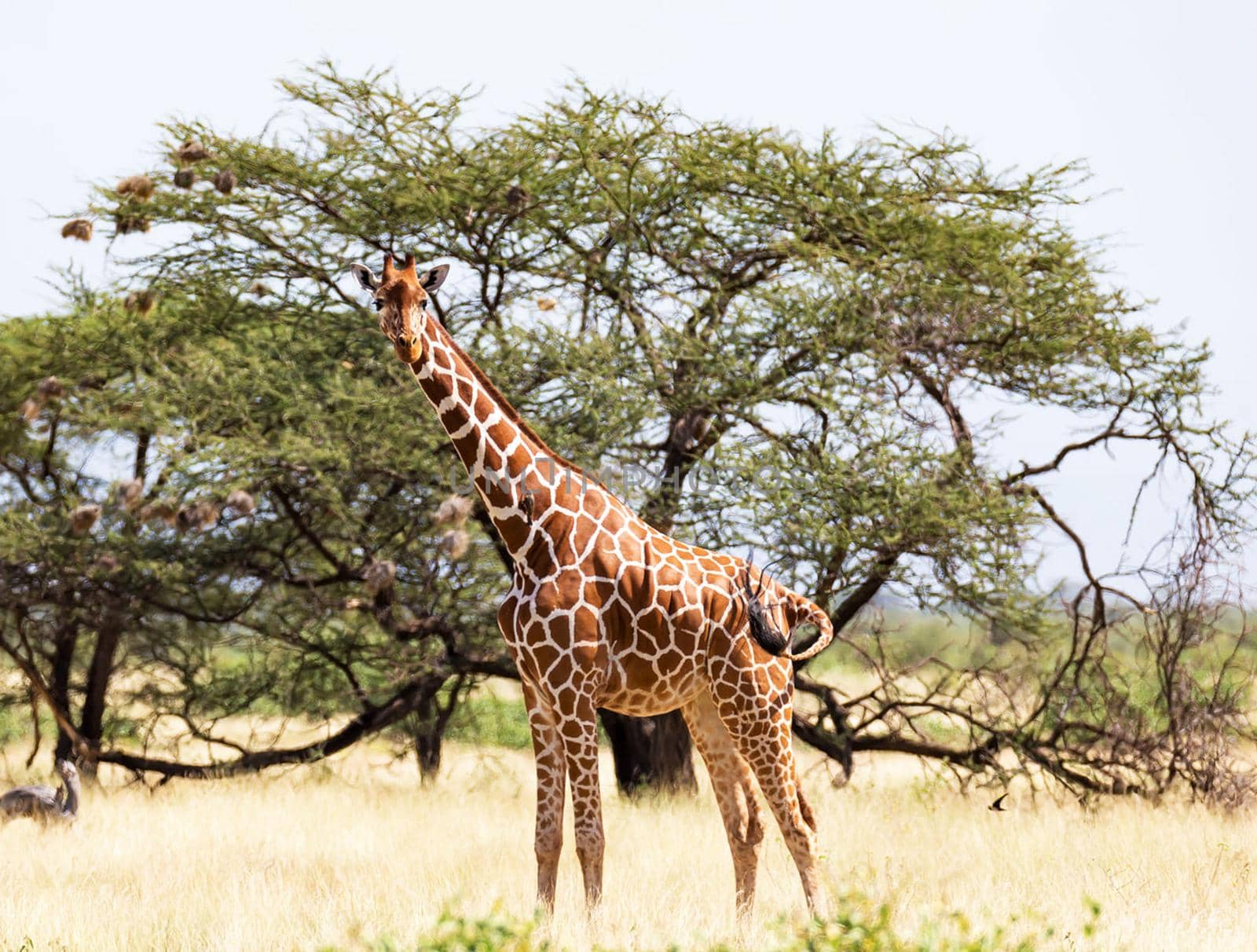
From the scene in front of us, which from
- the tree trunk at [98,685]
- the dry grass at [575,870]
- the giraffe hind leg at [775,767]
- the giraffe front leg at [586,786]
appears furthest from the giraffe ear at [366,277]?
the tree trunk at [98,685]

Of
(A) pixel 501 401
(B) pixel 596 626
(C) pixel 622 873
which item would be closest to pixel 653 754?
(C) pixel 622 873

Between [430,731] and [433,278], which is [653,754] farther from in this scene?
[433,278]

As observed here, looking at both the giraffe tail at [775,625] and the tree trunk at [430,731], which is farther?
the tree trunk at [430,731]

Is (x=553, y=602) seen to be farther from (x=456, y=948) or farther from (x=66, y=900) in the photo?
(x=66, y=900)

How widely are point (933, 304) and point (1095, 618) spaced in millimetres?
2937

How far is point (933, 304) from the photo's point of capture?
459 inches

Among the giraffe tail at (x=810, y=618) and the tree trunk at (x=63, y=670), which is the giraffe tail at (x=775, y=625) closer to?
the giraffe tail at (x=810, y=618)

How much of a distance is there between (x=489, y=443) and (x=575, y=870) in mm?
3204

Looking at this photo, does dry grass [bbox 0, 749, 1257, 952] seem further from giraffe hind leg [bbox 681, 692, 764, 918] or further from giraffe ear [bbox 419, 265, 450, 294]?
giraffe ear [bbox 419, 265, 450, 294]

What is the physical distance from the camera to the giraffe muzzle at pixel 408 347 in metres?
6.33

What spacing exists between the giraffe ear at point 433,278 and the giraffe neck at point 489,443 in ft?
0.71

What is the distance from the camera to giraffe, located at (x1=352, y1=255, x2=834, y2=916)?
668 centimetres

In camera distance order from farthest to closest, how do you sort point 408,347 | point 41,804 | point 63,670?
point 63,670 < point 41,804 < point 408,347

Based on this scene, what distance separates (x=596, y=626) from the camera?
6715 mm
